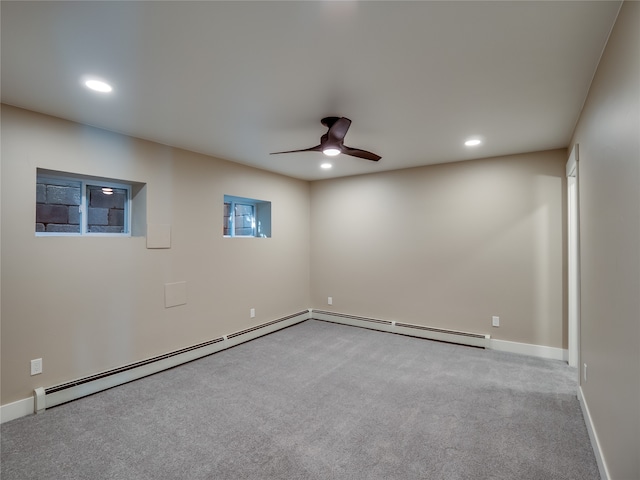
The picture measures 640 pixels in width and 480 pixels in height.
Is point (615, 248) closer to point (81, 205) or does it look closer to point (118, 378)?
point (118, 378)

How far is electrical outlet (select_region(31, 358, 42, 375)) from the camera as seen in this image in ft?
8.57

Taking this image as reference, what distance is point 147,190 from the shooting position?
11.2ft

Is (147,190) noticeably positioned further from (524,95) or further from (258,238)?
(524,95)

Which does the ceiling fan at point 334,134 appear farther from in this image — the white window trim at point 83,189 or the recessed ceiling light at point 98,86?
the white window trim at point 83,189

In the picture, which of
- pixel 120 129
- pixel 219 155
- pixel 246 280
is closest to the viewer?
pixel 120 129

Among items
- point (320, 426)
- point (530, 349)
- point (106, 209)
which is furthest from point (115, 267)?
point (530, 349)

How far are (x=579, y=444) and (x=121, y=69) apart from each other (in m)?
3.89

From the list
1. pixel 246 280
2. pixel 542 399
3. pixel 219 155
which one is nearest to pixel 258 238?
pixel 246 280

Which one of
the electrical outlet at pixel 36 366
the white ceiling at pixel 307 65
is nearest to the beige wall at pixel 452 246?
the white ceiling at pixel 307 65

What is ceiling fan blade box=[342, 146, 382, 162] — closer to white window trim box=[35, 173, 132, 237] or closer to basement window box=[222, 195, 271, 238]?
basement window box=[222, 195, 271, 238]

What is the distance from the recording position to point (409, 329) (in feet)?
15.4

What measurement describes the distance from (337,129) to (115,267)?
253 centimetres

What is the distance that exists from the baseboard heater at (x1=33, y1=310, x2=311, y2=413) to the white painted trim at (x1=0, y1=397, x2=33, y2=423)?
4 cm

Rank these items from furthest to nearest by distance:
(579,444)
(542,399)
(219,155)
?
(219,155) → (542,399) → (579,444)
